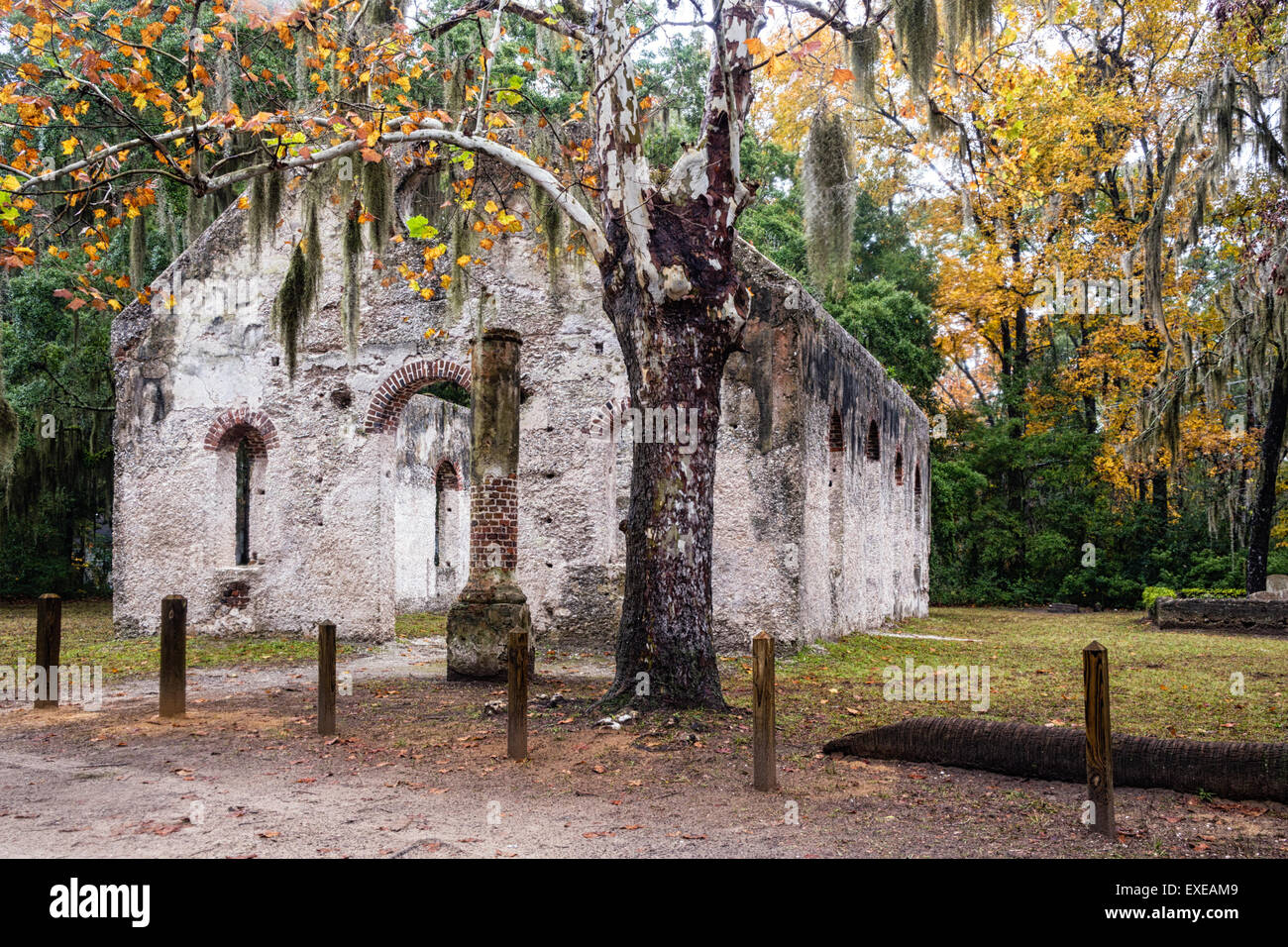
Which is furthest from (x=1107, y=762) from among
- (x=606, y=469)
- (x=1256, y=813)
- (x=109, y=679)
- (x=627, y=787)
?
(x=109, y=679)

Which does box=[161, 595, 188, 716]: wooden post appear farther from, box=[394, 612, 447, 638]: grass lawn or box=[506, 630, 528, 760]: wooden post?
box=[394, 612, 447, 638]: grass lawn

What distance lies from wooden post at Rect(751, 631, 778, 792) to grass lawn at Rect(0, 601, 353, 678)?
24.6 ft

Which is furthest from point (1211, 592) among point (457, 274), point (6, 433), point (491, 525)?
point (6, 433)

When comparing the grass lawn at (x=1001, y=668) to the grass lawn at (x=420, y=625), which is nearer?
the grass lawn at (x=1001, y=668)

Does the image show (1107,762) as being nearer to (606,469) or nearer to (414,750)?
Answer: (414,750)

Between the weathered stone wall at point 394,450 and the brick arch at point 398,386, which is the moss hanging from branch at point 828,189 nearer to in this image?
the weathered stone wall at point 394,450

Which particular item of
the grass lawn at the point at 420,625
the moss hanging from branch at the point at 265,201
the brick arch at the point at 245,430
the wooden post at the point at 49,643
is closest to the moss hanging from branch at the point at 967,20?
the moss hanging from branch at the point at 265,201

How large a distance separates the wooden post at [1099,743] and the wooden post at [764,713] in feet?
5.28

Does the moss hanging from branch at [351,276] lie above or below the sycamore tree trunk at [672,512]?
above

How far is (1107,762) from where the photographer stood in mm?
4684

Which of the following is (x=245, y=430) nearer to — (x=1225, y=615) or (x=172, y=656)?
(x=172, y=656)

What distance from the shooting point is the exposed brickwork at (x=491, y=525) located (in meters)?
9.80

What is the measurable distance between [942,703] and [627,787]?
12.6ft

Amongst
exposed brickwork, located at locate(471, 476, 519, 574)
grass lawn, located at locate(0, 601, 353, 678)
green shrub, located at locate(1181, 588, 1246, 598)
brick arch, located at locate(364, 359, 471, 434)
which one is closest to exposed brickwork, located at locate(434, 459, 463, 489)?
grass lawn, located at locate(0, 601, 353, 678)
